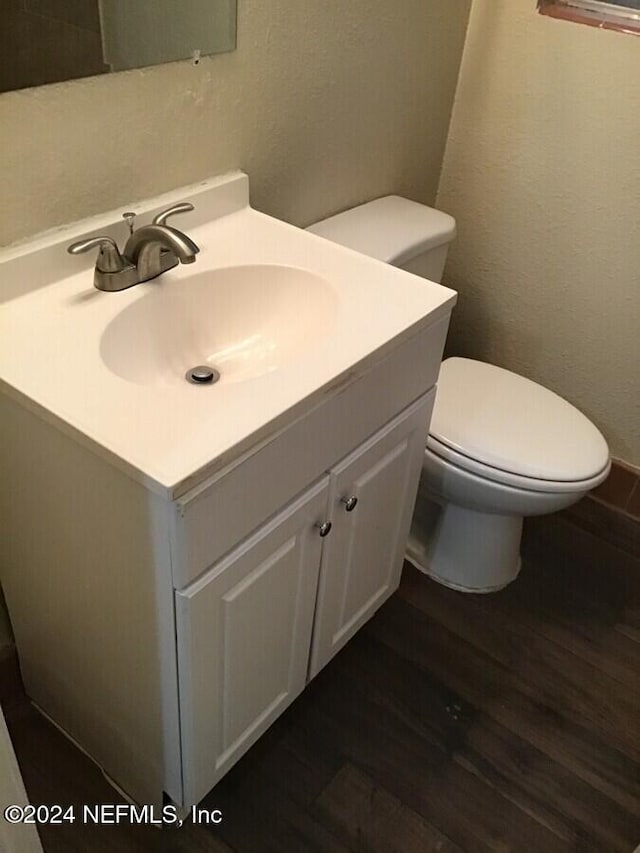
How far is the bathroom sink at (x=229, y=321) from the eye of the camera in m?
1.21

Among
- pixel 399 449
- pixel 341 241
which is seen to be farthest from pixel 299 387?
pixel 341 241

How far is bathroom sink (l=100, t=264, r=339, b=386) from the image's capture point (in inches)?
47.8

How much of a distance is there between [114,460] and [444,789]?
0.95 meters

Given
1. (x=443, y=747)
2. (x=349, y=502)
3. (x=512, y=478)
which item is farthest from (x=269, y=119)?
(x=443, y=747)

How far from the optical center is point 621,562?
1.99 meters

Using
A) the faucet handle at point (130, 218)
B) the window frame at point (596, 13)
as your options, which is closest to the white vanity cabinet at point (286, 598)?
the faucet handle at point (130, 218)

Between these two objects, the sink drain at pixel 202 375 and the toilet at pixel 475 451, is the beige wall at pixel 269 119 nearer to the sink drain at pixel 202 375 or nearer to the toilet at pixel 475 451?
the toilet at pixel 475 451

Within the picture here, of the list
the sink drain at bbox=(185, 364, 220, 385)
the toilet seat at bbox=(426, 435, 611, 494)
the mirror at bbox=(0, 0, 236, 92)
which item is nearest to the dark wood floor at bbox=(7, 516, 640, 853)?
the toilet seat at bbox=(426, 435, 611, 494)

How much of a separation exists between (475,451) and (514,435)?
102 mm

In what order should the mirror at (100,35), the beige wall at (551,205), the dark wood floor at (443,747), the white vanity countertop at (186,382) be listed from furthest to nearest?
the beige wall at (551,205) → the dark wood floor at (443,747) → the mirror at (100,35) → the white vanity countertop at (186,382)

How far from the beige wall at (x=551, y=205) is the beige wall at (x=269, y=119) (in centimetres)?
10

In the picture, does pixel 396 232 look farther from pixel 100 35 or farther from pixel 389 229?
pixel 100 35

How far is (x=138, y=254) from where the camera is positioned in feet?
3.97

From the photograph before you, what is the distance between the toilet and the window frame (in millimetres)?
461
